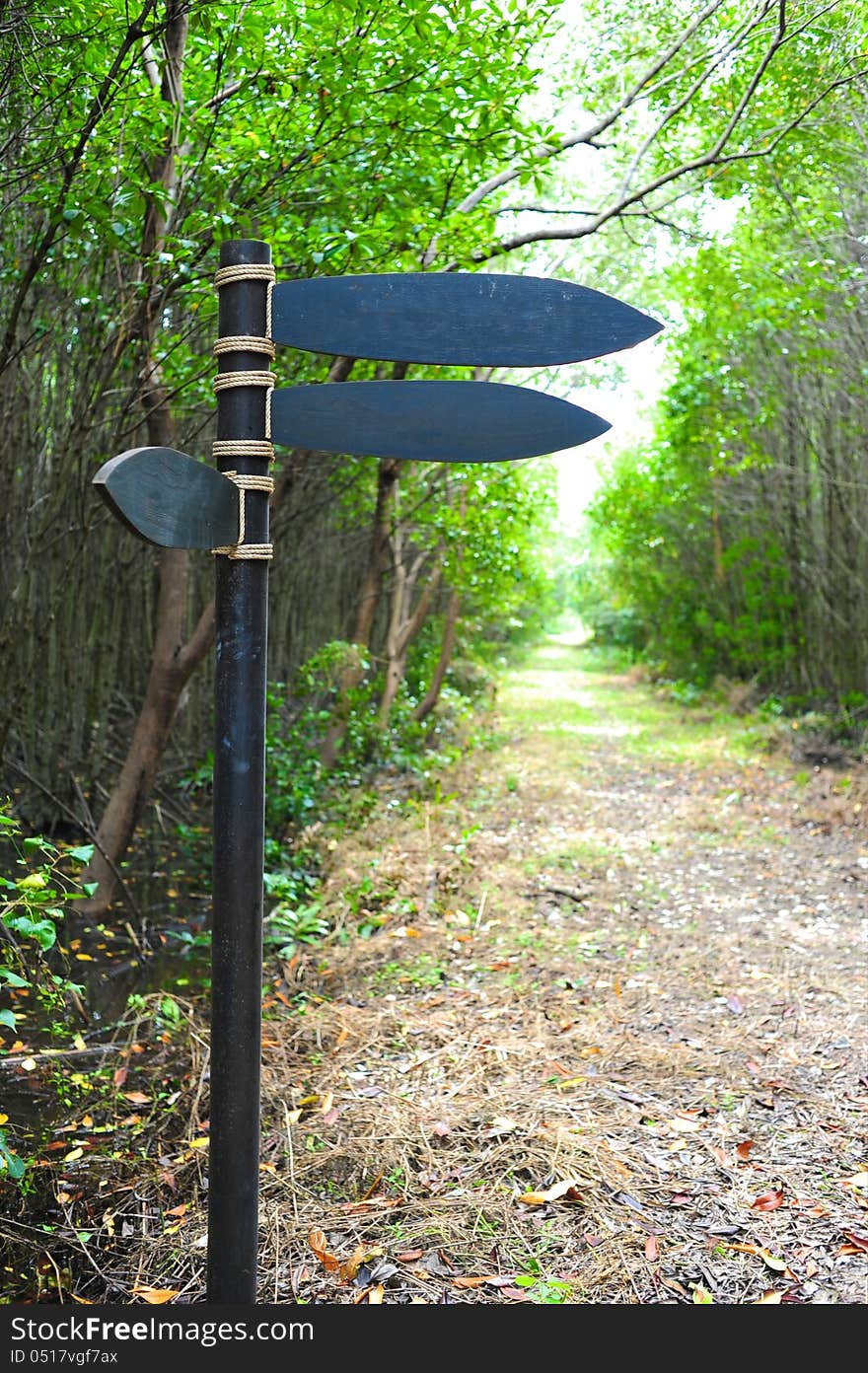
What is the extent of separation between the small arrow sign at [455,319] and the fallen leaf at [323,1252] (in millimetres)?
2090

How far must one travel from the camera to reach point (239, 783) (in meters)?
1.74

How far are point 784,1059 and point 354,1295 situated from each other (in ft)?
6.91

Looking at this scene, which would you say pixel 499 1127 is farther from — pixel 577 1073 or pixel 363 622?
pixel 363 622

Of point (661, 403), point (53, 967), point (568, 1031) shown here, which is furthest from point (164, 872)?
point (661, 403)

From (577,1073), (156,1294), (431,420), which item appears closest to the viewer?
(431,420)

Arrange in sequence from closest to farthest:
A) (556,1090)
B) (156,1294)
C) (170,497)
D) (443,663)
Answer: (170,497), (156,1294), (556,1090), (443,663)

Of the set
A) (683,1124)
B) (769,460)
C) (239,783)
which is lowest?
(683,1124)

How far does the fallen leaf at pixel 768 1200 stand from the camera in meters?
2.85

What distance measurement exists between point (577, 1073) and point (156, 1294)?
171 cm

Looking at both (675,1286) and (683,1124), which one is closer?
(675,1286)

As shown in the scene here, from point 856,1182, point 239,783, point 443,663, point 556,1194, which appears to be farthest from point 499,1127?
point 443,663

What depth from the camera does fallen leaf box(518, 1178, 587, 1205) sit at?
2.83 metres

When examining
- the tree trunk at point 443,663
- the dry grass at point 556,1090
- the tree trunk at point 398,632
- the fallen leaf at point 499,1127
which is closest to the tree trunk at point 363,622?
the dry grass at point 556,1090

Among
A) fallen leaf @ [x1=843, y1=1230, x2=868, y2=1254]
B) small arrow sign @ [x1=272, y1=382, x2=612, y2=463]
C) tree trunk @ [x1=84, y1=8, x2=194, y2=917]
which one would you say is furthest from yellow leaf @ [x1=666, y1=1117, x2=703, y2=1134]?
tree trunk @ [x1=84, y1=8, x2=194, y2=917]
